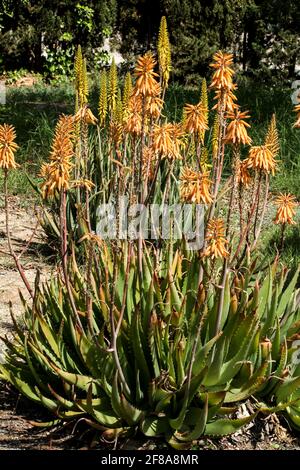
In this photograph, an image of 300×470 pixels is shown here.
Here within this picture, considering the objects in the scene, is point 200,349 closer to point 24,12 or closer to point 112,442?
point 112,442

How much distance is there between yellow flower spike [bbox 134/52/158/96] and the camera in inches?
128

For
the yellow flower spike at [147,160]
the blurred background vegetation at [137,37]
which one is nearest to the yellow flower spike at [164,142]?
the yellow flower spike at [147,160]

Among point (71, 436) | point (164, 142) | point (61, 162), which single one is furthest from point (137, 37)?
point (61, 162)

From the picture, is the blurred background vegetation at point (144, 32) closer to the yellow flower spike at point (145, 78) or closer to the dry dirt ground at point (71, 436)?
the dry dirt ground at point (71, 436)

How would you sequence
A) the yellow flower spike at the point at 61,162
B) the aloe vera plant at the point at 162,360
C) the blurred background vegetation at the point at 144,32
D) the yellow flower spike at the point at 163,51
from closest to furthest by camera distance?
the yellow flower spike at the point at 61,162, the aloe vera plant at the point at 162,360, the yellow flower spike at the point at 163,51, the blurred background vegetation at the point at 144,32

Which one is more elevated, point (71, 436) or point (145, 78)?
point (145, 78)

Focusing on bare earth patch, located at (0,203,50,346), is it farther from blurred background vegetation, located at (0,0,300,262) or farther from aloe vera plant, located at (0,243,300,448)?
blurred background vegetation, located at (0,0,300,262)

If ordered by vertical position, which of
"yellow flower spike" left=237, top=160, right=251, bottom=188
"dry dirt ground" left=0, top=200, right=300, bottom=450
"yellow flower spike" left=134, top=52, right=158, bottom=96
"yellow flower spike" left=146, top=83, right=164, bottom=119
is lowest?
"dry dirt ground" left=0, top=200, right=300, bottom=450

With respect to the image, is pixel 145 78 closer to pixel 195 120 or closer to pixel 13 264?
pixel 195 120

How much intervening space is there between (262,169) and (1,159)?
113 cm

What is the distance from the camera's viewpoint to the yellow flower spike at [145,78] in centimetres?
326

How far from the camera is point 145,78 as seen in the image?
3.27m

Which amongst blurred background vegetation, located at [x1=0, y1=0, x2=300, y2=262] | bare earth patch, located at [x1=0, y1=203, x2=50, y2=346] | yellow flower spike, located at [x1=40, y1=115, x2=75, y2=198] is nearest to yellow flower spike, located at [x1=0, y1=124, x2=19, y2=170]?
yellow flower spike, located at [x1=40, y1=115, x2=75, y2=198]

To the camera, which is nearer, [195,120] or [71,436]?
[195,120]
